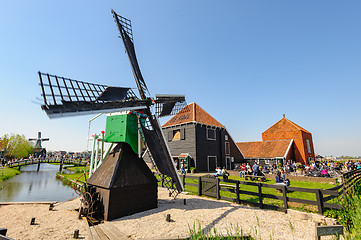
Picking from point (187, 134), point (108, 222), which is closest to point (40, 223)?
point (108, 222)

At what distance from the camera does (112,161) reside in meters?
7.66

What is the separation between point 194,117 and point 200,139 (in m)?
2.95

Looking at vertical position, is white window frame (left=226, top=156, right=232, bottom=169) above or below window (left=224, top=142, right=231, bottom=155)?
below

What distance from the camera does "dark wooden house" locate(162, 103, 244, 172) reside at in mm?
21391

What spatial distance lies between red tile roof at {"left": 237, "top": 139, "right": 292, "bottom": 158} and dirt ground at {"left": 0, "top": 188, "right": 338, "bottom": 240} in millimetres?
21913

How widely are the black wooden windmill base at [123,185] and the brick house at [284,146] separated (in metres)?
24.4

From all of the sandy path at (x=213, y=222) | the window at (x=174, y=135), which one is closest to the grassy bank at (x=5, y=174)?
the window at (x=174, y=135)

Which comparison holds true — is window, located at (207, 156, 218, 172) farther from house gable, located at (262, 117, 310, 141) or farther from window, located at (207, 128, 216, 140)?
house gable, located at (262, 117, 310, 141)

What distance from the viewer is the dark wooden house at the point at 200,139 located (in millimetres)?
21391

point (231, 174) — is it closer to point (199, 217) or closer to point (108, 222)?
point (199, 217)

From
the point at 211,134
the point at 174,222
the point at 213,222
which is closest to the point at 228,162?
the point at 211,134

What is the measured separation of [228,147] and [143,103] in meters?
20.3

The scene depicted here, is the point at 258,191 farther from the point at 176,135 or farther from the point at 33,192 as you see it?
the point at 33,192

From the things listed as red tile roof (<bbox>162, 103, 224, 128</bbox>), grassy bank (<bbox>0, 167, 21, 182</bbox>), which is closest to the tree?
grassy bank (<bbox>0, 167, 21, 182</bbox>)
